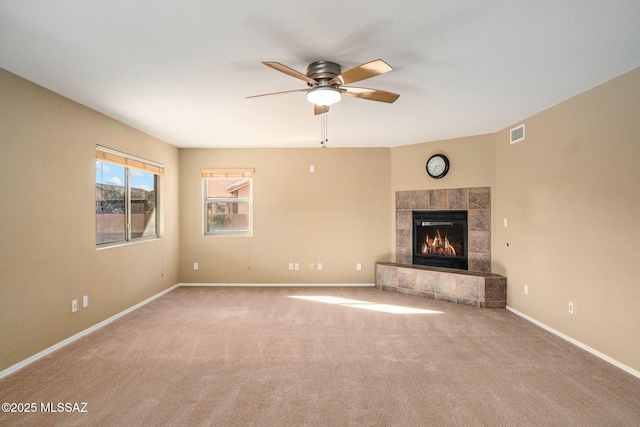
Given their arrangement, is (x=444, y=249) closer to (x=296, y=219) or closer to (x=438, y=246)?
(x=438, y=246)

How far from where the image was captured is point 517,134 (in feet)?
14.3

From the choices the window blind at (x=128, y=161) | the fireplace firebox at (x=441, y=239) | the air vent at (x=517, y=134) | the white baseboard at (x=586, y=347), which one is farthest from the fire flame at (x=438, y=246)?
the window blind at (x=128, y=161)

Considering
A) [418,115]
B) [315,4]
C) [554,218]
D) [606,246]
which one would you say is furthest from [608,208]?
[315,4]

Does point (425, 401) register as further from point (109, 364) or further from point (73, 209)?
point (73, 209)

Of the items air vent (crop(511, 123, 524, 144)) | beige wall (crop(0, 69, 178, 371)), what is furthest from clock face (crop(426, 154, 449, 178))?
beige wall (crop(0, 69, 178, 371))

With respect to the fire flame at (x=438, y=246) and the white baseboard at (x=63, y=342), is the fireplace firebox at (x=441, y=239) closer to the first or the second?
the fire flame at (x=438, y=246)

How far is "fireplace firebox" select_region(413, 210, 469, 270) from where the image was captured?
5.20 m

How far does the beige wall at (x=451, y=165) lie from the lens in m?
4.97

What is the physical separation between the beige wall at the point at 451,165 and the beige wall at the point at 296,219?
302 mm

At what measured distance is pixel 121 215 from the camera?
4.42 metres

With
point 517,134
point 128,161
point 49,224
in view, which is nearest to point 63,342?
point 49,224

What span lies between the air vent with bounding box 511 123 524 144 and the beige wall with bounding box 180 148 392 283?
2058 mm

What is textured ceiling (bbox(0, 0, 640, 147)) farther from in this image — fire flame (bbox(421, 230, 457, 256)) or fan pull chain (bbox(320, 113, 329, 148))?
fire flame (bbox(421, 230, 457, 256))

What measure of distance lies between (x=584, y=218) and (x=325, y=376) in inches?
110
